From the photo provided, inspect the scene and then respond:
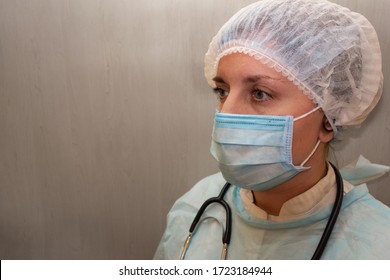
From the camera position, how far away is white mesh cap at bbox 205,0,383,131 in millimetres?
867

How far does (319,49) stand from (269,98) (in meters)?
0.18

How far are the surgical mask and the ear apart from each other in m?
0.02

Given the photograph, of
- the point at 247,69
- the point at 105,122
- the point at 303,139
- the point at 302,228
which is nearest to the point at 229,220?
the point at 302,228

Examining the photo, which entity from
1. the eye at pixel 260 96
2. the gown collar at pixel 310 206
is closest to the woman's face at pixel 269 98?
the eye at pixel 260 96

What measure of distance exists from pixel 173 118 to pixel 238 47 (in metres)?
0.73

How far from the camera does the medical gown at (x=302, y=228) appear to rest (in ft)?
2.88

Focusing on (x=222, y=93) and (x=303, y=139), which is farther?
(x=222, y=93)

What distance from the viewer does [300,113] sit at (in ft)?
2.82

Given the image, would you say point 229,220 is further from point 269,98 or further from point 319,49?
point 319,49

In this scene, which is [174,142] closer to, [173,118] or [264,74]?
[173,118]

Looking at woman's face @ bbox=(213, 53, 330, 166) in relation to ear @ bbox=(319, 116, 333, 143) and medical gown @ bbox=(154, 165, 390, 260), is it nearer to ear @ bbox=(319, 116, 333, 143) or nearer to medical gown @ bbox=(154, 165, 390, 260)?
ear @ bbox=(319, 116, 333, 143)

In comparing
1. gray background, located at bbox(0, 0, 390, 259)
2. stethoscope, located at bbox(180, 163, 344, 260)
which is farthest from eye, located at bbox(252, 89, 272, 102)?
gray background, located at bbox(0, 0, 390, 259)

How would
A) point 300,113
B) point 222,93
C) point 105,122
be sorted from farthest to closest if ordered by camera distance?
point 105,122
point 222,93
point 300,113
